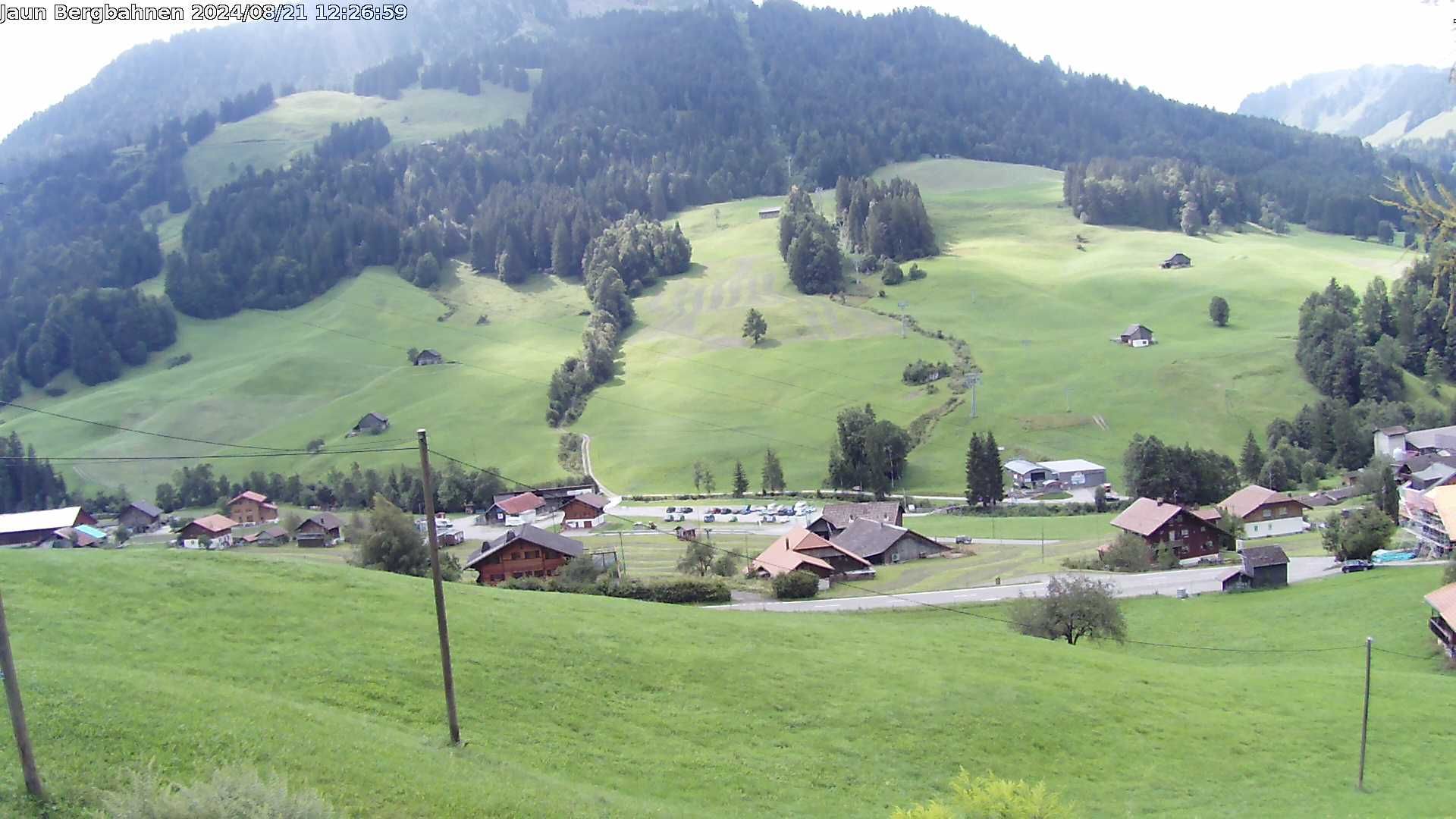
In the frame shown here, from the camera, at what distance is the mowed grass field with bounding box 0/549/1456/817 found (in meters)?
20.9

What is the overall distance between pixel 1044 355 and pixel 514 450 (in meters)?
66.8

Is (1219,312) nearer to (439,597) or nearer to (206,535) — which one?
(206,535)

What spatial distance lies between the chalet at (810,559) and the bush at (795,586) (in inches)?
165

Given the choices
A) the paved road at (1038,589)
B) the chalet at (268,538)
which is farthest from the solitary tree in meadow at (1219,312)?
the chalet at (268,538)

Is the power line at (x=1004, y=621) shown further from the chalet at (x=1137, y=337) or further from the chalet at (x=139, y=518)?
the chalet at (x=1137, y=337)

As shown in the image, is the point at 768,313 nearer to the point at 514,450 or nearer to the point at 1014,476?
the point at 514,450

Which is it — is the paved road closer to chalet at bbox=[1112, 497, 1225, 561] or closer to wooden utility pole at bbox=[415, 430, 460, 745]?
chalet at bbox=[1112, 497, 1225, 561]

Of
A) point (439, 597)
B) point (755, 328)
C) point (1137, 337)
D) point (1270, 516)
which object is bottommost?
point (1270, 516)

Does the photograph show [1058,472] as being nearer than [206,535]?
Yes

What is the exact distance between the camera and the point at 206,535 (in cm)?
10125

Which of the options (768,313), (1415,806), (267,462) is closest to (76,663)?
(1415,806)

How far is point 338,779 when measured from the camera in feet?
65.9

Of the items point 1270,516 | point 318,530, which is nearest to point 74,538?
point 318,530

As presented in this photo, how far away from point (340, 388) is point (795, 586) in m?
108
